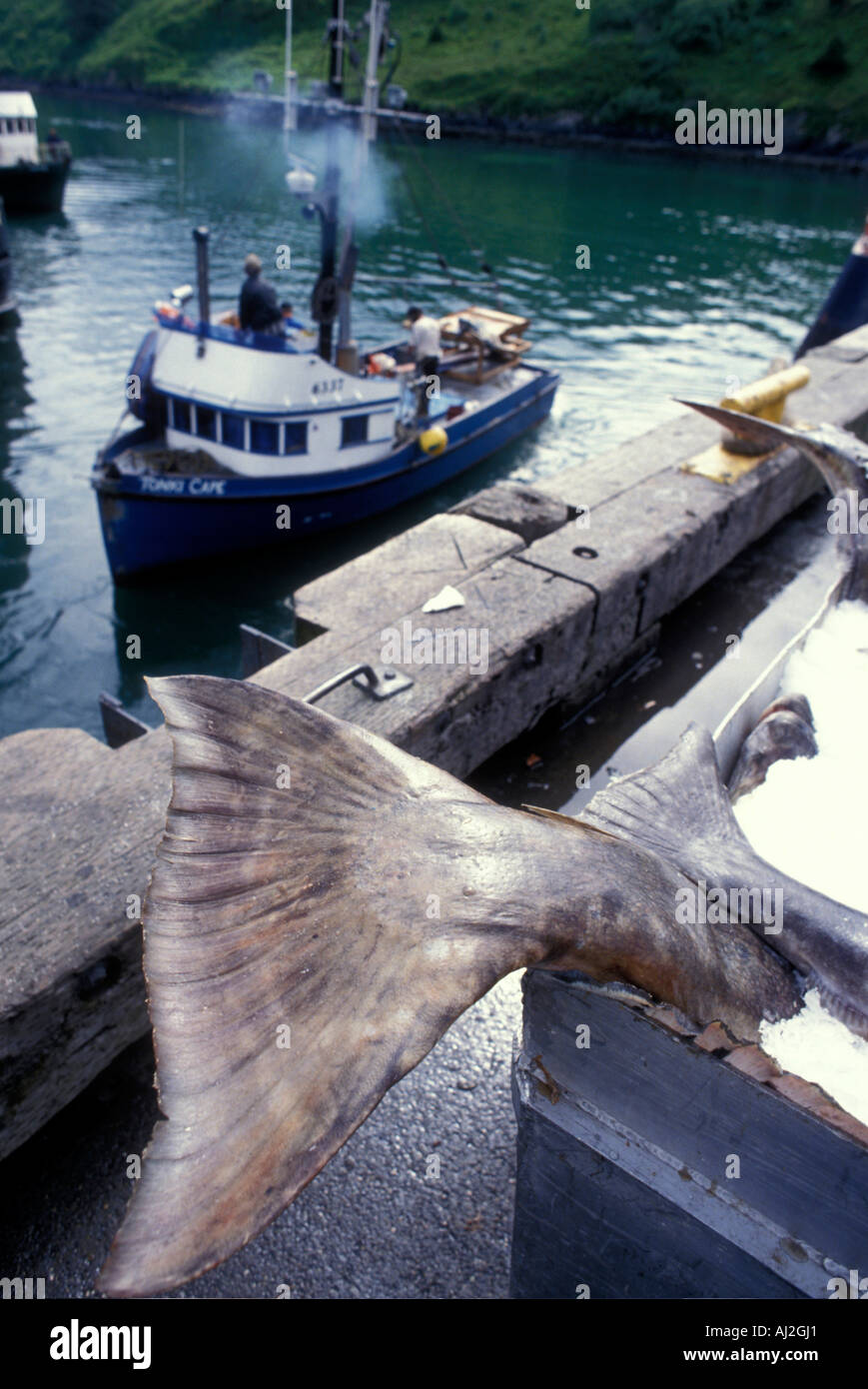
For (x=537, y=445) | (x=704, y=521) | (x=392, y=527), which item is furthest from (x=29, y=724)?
(x=537, y=445)

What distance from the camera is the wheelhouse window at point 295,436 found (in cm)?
1173

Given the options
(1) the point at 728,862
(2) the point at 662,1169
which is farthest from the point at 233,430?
(2) the point at 662,1169

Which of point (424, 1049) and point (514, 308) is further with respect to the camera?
point (514, 308)

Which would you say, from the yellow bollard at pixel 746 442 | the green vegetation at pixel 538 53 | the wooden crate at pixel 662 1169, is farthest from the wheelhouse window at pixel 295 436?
the green vegetation at pixel 538 53

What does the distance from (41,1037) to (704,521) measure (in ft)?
20.3

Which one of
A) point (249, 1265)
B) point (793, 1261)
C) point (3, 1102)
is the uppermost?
point (793, 1261)

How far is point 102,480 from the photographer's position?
11.1 meters

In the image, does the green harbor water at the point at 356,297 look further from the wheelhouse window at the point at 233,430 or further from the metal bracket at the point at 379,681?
the metal bracket at the point at 379,681

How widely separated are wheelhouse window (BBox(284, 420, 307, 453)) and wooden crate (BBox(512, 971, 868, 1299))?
1006cm

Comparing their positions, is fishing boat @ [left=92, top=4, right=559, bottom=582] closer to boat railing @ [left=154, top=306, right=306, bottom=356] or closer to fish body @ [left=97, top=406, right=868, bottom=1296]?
boat railing @ [left=154, top=306, right=306, bottom=356]

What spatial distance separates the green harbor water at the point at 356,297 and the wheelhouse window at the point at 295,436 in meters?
1.65

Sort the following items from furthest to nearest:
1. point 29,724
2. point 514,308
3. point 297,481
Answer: point 514,308 → point 297,481 → point 29,724

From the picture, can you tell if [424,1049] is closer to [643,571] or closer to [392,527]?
[643,571]

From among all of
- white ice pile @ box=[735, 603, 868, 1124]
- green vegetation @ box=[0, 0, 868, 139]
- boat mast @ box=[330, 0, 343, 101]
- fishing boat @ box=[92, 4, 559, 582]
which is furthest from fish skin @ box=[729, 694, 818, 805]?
green vegetation @ box=[0, 0, 868, 139]
